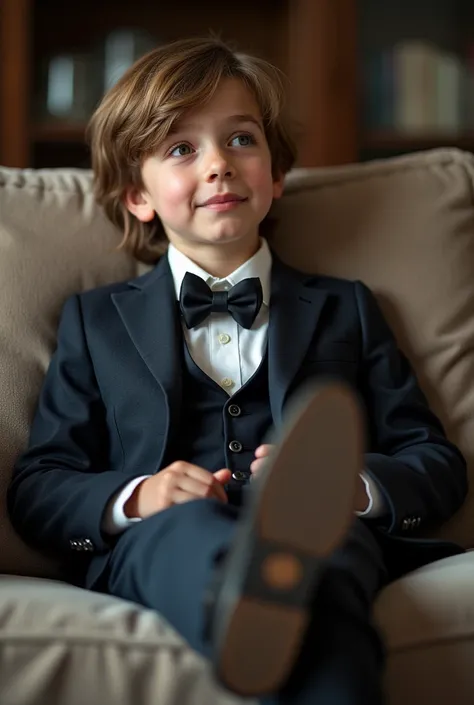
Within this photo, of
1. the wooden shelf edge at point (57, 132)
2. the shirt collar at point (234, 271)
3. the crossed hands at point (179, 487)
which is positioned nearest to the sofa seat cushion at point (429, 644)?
the crossed hands at point (179, 487)

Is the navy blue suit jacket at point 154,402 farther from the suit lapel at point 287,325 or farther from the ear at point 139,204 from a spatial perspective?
the ear at point 139,204

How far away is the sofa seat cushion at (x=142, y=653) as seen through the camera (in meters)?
0.94

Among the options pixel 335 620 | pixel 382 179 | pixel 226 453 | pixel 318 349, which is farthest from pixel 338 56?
pixel 335 620

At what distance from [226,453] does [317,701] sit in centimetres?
49

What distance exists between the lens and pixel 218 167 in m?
1.35

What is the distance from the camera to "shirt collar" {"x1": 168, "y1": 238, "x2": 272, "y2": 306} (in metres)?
1.42

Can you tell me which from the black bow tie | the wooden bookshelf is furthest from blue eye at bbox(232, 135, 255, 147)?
the wooden bookshelf

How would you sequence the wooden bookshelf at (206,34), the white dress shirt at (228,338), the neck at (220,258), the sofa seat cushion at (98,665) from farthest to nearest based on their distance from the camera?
the wooden bookshelf at (206,34)
the neck at (220,258)
the white dress shirt at (228,338)
the sofa seat cushion at (98,665)

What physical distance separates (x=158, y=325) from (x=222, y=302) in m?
0.09

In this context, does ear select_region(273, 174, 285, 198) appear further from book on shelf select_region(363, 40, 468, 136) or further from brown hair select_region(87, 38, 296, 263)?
book on shelf select_region(363, 40, 468, 136)

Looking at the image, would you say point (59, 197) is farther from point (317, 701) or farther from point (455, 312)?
point (317, 701)

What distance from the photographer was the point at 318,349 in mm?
1365

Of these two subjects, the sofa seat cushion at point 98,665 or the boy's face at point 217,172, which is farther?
the boy's face at point 217,172

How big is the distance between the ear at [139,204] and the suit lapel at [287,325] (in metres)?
0.21
